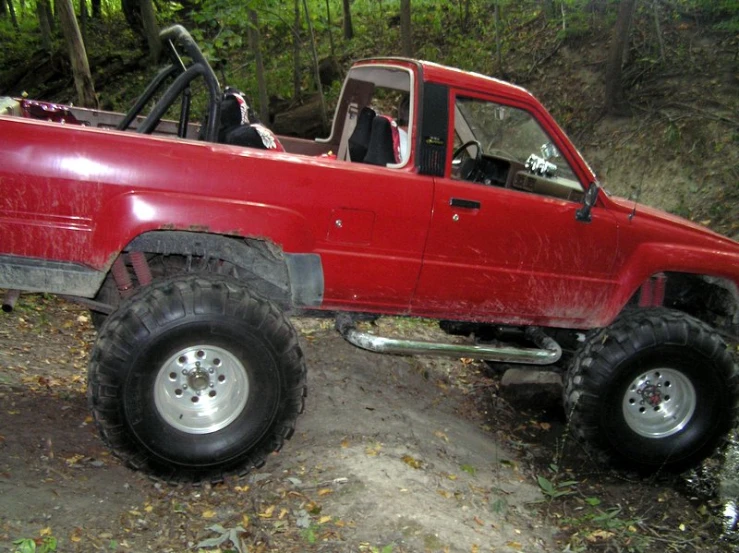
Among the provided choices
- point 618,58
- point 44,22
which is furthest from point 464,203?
point 44,22

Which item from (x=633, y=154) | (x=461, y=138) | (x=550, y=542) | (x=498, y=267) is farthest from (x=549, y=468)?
(x=633, y=154)

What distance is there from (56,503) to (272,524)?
39.9 inches

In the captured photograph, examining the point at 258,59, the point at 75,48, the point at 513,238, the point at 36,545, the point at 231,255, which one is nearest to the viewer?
the point at 36,545

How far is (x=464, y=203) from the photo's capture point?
3883 mm

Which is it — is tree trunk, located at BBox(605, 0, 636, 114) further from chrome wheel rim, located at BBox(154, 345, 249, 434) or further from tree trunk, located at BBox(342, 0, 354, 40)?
chrome wheel rim, located at BBox(154, 345, 249, 434)

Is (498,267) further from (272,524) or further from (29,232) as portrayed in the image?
(29,232)

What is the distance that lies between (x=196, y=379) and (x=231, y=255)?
703 mm

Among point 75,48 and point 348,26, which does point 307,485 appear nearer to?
point 75,48

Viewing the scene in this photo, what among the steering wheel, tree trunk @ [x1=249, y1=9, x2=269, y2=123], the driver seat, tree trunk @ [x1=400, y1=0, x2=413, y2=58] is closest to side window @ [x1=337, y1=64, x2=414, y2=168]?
the driver seat

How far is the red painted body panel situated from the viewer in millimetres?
3219

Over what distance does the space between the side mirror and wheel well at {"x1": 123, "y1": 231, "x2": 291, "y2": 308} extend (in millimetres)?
1848

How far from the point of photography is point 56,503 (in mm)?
3141

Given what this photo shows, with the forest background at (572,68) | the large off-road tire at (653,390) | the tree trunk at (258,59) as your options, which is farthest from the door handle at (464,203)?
the tree trunk at (258,59)

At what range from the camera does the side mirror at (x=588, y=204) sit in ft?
13.5
